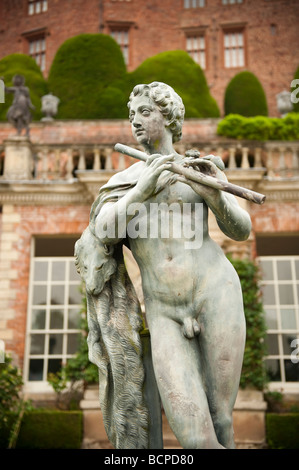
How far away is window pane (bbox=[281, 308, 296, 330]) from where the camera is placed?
11125 millimetres

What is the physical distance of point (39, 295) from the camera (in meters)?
11.3

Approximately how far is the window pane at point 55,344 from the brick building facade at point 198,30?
62.3ft

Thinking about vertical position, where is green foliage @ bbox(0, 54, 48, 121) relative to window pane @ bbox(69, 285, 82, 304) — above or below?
above

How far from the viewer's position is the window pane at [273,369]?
11.0 metres

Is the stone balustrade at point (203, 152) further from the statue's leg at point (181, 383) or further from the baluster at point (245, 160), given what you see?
the statue's leg at point (181, 383)

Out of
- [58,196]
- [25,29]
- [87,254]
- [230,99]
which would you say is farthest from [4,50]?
[87,254]

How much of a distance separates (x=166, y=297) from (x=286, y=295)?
922 cm

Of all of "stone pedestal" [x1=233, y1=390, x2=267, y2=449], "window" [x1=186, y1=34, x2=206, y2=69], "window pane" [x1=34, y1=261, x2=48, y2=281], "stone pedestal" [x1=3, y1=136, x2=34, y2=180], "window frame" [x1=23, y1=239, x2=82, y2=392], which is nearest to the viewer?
"stone pedestal" [x1=233, y1=390, x2=267, y2=449]

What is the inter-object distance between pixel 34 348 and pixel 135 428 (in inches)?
349

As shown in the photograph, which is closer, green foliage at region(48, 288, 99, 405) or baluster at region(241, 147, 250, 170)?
green foliage at region(48, 288, 99, 405)

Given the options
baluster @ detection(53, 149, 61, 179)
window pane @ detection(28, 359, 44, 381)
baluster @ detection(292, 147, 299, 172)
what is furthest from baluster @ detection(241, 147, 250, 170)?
window pane @ detection(28, 359, 44, 381)

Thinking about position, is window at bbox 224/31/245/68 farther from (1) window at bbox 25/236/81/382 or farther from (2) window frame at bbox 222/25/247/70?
(1) window at bbox 25/236/81/382

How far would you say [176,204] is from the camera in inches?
110

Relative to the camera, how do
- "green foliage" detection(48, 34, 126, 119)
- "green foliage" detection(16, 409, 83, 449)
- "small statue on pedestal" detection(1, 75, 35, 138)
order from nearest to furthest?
"green foliage" detection(16, 409, 83, 449)
"small statue on pedestal" detection(1, 75, 35, 138)
"green foliage" detection(48, 34, 126, 119)
